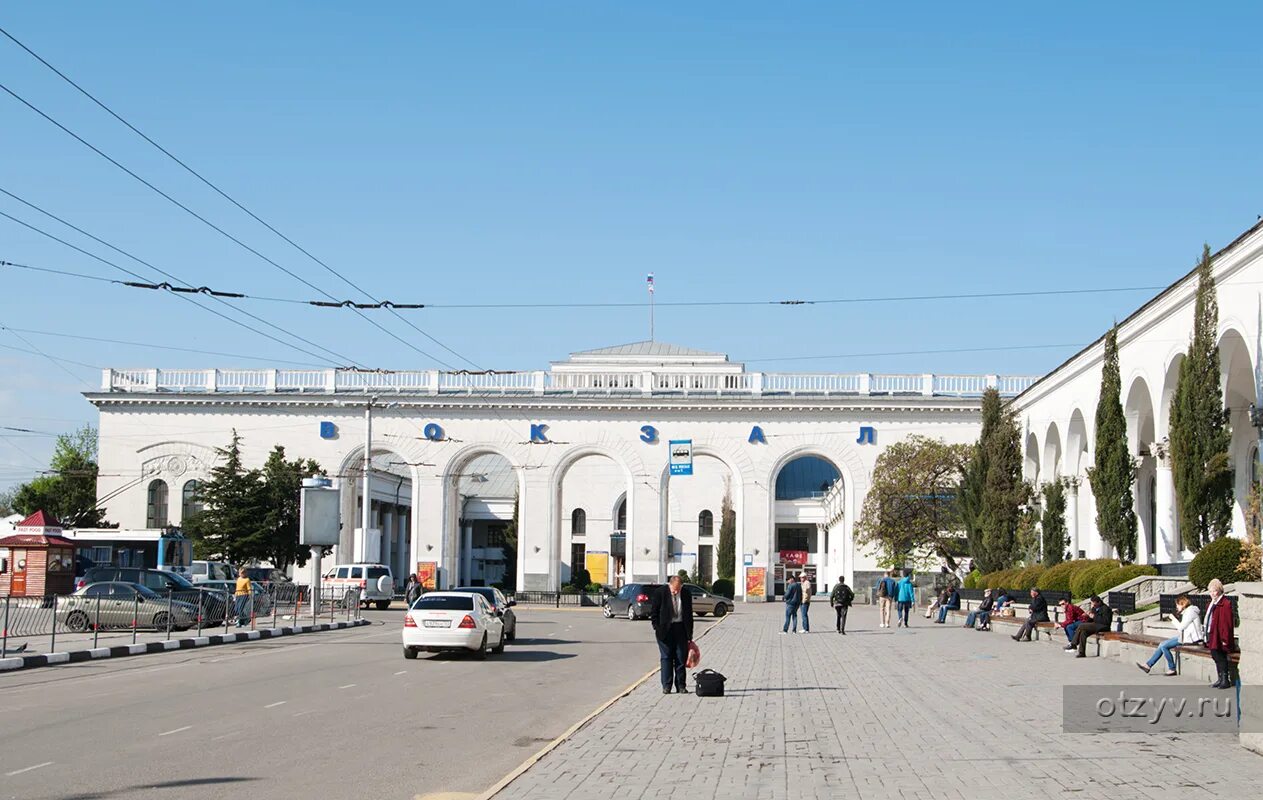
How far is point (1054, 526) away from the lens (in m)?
44.1

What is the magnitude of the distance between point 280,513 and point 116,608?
28056 mm

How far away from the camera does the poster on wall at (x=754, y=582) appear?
66.4 metres

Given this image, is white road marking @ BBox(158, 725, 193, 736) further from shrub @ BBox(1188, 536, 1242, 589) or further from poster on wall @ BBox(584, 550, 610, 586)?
poster on wall @ BBox(584, 550, 610, 586)

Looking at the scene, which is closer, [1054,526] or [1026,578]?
[1026,578]

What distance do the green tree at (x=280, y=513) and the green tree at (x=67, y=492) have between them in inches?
419

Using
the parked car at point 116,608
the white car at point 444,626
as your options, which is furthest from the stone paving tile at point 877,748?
the parked car at point 116,608

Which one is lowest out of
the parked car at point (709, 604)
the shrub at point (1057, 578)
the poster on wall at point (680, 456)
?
the parked car at point (709, 604)

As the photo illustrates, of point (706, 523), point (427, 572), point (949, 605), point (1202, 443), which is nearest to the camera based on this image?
point (1202, 443)

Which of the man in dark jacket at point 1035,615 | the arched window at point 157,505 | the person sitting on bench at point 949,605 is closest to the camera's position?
the man in dark jacket at point 1035,615

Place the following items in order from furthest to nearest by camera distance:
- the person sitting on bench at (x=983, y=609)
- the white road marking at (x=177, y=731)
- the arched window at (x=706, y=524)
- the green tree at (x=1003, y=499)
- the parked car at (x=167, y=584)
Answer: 1. the arched window at (x=706, y=524)
2. the green tree at (x=1003, y=499)
3. the person sitting on bench at (x=983, y=609)
4. the parked car at (x=167, y=584)
5. the white road marking at (x=177, y=731)

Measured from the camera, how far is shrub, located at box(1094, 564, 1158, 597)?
108 feet

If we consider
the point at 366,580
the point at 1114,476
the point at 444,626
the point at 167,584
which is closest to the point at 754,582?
the point at 366,580

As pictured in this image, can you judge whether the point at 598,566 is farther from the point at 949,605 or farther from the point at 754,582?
the point at 949,605

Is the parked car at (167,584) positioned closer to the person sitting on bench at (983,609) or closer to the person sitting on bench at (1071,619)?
the person sitting on bench at (1071,619)
